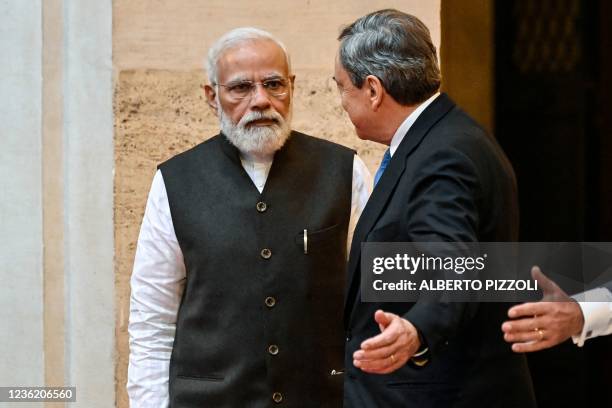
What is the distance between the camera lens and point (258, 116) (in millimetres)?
2924

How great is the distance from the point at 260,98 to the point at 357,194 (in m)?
0.39

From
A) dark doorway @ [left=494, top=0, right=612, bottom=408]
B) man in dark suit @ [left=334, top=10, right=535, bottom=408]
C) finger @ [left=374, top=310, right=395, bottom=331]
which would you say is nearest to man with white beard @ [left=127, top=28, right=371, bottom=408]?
man in dark suit @ [left=334, top=10, right=535, bottom=408]

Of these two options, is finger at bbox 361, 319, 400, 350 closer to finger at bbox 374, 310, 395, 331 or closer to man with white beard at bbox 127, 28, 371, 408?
finger at bbox 374, 310, 395, 331

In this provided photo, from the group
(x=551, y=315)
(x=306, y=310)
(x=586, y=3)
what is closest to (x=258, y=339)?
(x=306, y=310)

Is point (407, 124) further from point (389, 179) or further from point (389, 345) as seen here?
point (389, 345)

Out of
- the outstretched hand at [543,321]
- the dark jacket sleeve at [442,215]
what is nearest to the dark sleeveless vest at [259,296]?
the dark jacket sleeve at [442,215]

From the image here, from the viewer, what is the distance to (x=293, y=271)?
9.39 ft

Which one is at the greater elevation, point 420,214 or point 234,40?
point 234,40

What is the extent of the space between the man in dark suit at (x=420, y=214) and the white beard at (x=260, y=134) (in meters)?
0.38

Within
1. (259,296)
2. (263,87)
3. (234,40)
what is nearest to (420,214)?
(259,296)

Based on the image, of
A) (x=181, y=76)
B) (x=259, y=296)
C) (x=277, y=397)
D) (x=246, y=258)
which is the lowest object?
(x=277, y=397)

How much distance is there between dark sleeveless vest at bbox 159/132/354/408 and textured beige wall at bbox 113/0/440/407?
0.80 m

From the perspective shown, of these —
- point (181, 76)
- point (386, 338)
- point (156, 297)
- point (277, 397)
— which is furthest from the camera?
point (181, 76)

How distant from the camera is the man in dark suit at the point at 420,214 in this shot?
2.15 metres
